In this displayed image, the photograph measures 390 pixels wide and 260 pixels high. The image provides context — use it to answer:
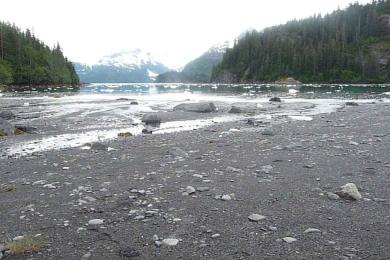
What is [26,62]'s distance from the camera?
147250 mm

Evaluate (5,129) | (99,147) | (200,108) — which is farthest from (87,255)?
(200,108)

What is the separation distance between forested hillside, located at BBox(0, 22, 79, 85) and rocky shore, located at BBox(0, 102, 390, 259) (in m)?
124

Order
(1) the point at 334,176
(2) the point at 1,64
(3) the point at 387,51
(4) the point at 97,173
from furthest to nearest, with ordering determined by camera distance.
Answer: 1. (3) the point at 387,51
2. (2) the point at 1,64
3. (4) the point at 97,173
4. (1) the point at 334,176

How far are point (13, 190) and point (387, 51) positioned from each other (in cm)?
21619

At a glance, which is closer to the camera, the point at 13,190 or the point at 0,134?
the point at 13,190

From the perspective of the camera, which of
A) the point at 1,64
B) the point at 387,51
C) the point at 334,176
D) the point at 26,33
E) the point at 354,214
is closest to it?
the point at 354,214

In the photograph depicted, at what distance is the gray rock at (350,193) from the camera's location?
29.9ft

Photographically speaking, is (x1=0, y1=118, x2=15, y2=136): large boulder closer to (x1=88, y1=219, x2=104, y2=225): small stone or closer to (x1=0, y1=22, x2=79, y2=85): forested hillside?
(x1=88, y1=219, x2=104, y2=225): small stone

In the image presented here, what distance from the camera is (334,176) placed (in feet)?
36.8

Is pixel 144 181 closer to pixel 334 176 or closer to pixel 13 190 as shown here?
pixel 13 190

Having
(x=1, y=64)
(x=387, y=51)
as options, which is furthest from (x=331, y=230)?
(x=387, y=51)

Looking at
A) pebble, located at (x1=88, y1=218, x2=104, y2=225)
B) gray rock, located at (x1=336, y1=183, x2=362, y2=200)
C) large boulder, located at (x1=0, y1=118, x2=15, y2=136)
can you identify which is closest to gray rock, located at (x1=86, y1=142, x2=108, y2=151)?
pebble, located at (x1=88, y1=218, x2=104, y2=225)

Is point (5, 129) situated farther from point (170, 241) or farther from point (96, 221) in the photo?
point (170, 241)

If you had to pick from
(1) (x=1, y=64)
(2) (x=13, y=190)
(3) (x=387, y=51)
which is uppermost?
(3) (x=387, y=51)
